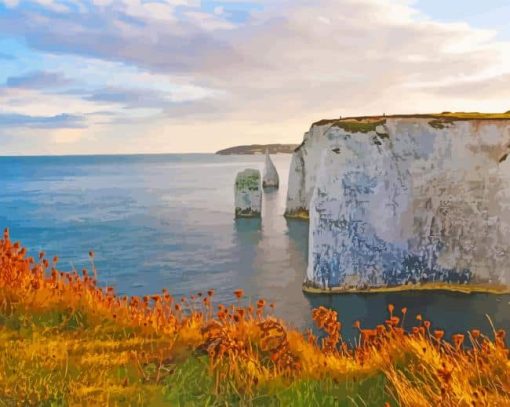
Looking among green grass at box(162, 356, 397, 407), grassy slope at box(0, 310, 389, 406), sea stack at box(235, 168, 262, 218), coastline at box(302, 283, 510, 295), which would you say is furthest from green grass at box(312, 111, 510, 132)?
sea stack at box(235, 168, 262, 218)

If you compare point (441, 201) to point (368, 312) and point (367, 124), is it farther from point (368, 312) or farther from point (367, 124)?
point (368, 312)

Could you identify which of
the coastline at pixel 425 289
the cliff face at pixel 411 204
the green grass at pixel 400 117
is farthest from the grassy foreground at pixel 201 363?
the green grass at pixel 400 117

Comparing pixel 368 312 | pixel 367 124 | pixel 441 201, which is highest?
pixel 367 124

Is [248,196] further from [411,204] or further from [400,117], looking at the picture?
[411,204]

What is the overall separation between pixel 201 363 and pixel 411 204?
28.5m

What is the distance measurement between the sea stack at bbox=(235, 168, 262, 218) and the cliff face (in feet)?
96.0

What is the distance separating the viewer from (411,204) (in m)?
32.8

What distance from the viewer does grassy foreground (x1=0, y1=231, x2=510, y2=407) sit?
5.04 metres

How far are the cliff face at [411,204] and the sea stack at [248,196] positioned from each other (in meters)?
29.2

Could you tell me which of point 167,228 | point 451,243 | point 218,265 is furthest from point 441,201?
point 167,228

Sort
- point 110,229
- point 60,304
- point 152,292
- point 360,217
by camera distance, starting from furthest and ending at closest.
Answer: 1. point 110,229
2. point 360,217
3. point 152,292
4. point 60,304

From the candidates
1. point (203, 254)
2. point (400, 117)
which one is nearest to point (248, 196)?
point (203, 254)

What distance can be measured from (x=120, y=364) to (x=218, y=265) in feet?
102

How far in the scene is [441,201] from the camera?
33.0 m
